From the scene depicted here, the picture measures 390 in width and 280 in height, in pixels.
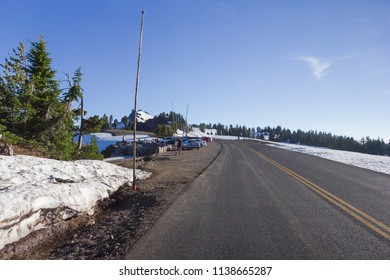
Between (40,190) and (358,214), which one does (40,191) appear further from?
(358,214)

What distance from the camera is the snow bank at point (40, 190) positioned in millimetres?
4729

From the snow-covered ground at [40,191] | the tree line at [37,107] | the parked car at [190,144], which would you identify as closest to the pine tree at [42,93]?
the tree line at [37,107]

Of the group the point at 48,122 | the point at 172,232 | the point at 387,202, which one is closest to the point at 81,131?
the point at 48,122

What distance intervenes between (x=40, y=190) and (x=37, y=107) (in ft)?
53.8

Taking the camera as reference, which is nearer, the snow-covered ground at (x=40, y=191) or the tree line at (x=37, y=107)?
the snow-covered ground at (x=40, y=191)

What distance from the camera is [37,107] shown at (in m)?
19.6

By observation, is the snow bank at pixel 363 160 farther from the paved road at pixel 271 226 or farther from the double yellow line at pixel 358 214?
the paved road at pixel 271 226

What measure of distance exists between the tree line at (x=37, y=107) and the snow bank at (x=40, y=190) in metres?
6.37

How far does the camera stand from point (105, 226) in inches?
233

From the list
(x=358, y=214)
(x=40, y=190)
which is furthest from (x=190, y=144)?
(x=40, y=190)

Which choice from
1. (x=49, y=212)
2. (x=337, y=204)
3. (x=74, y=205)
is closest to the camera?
(x=49, y=212)

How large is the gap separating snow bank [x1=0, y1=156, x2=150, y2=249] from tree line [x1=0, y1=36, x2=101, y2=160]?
20.9 feet
